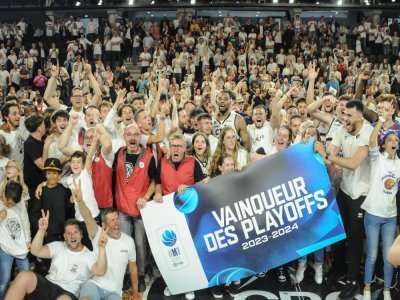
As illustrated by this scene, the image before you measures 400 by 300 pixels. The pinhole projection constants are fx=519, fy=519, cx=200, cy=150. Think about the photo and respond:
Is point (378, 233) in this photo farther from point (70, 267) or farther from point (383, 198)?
point (70, 267)

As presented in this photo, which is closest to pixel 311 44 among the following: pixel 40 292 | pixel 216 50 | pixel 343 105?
pixel 216 50

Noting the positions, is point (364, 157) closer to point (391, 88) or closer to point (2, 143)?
point (2, 143)

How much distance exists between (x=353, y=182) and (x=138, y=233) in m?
2.59

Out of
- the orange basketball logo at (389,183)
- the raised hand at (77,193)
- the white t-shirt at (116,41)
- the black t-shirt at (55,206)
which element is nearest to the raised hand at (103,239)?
the raised hand at (77,193)

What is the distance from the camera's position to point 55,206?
19.4 ft

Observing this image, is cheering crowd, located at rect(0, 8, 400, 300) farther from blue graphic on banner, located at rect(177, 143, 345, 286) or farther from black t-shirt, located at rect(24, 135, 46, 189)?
blue graphic on banner, located at rect(177, 143, 345, 286)

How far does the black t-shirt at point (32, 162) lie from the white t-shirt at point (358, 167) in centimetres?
364

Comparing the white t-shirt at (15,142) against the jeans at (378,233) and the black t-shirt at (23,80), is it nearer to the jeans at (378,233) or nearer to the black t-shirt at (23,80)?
the jeans at (378,233)

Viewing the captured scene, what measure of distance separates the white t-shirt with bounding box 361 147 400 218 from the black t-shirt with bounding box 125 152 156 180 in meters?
2.46

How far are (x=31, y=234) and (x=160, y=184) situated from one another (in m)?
1.68

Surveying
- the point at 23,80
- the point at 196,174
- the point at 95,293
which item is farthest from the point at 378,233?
the point at 23,80

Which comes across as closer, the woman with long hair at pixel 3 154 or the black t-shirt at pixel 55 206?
the black t-shirt at pixel 55 206

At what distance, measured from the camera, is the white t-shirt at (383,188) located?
564cm

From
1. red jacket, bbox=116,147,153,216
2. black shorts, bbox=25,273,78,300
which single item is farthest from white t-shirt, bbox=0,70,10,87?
black shorts, bbox=25,273,78,300
